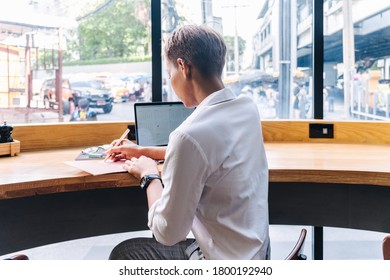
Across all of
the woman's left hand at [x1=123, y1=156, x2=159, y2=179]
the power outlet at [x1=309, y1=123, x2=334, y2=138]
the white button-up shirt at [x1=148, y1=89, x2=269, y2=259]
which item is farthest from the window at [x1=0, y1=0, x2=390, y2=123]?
the white button-up shirt at [x1=148, y1=89, x2=269, y2=259]

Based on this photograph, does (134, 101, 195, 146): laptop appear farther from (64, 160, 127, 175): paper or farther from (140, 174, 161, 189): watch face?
(140, 174, 161, 189): watch face

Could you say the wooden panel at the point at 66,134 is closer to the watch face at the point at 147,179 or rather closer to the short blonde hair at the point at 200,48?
the watch face at the point at 147,179

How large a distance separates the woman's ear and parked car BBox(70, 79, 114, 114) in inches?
56.4

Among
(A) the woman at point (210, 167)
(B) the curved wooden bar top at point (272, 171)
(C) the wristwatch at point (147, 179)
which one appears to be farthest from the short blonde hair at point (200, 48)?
(B) the curved wooden bar top at point (272, 171)

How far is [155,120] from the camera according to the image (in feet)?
5.90

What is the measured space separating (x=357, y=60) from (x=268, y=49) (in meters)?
0.54

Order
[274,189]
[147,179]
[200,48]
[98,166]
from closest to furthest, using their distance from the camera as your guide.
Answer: [200,48], [147,179], [98,166], [274,189]

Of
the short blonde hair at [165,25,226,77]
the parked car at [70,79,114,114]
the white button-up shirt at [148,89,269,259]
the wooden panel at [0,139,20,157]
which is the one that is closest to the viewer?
the white button-up shirt at [148,89,269,259]

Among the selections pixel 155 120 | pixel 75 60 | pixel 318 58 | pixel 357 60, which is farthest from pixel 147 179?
pixel 357 60

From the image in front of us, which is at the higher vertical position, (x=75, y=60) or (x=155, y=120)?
(x=75, y=60)

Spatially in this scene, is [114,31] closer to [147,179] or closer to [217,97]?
[147,179]

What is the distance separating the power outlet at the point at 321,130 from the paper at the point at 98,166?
1169 mm

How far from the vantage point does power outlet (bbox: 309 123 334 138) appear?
217cm
